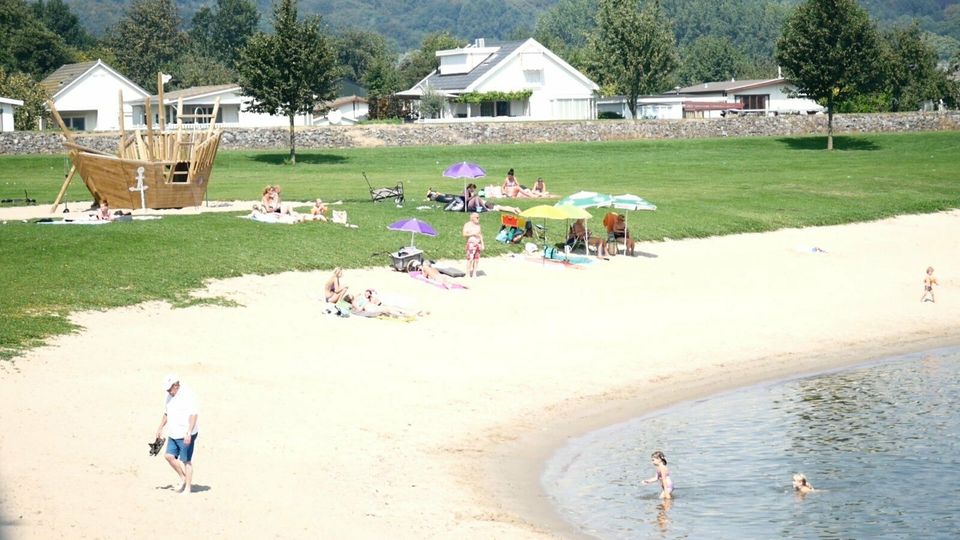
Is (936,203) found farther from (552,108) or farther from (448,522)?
(552,108)

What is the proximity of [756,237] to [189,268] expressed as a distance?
18627mm

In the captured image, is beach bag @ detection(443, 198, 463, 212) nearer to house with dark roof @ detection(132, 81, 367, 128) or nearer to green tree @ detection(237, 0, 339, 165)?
green tree @ detection(237, 0, 339, 165)

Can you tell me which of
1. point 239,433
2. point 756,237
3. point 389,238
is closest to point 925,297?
point 756,237

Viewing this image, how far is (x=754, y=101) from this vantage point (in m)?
124

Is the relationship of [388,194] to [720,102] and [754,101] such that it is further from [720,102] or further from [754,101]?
[754,101]

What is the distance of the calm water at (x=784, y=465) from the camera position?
17734mm

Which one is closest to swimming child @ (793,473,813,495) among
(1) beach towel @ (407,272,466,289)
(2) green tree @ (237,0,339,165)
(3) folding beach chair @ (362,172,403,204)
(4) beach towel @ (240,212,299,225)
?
(1) beach towel @ (407,272,466,289)

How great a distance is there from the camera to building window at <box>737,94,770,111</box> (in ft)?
404

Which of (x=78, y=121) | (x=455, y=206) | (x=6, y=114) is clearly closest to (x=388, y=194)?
(x=455, y=206)

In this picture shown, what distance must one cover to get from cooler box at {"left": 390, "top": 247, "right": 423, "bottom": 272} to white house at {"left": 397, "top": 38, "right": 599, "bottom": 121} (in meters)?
66.8

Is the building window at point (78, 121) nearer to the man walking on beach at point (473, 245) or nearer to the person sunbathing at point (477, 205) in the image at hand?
the person sunbathing at point (477, 205)

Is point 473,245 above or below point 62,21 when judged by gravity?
below

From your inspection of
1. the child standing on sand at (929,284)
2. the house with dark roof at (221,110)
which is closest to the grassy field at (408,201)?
the child standing on sand at (929,284)

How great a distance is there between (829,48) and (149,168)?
48.8 metres
